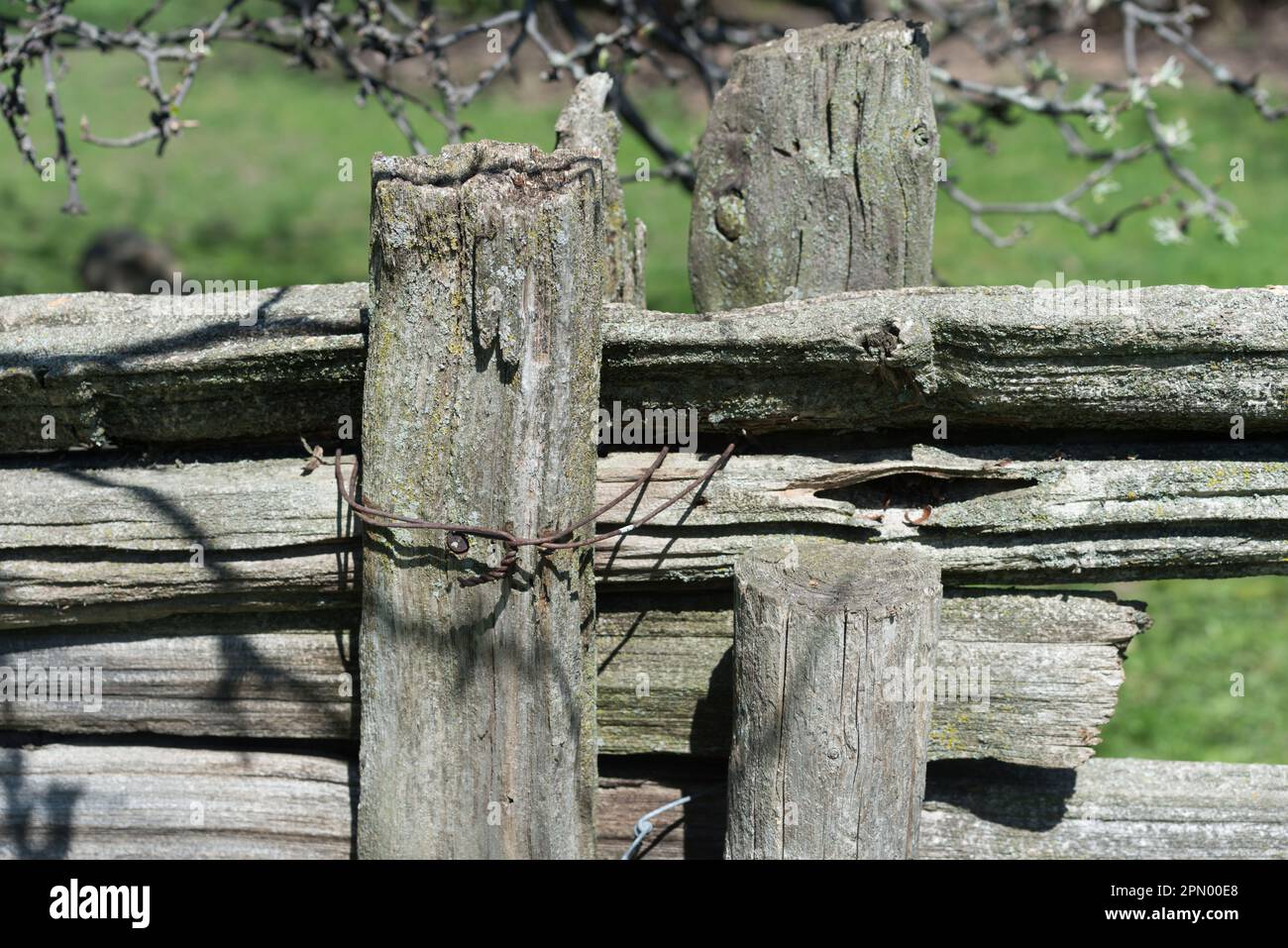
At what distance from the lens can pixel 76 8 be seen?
1492 cm

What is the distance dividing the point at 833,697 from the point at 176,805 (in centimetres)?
155

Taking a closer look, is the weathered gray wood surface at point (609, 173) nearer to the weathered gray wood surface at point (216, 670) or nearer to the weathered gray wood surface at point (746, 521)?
the weathered gray wood surface at point (746, 521)

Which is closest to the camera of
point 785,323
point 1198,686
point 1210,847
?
point 785,323

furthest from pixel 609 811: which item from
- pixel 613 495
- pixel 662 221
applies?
pixel 662 221

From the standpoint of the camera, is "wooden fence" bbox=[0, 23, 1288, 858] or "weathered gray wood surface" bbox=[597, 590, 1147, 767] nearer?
"wooden fence" bbox=[0, 23, 1288, 858]

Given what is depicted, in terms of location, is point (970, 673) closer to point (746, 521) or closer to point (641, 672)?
point (746, 521)

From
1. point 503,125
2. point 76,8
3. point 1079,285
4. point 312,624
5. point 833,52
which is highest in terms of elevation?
point 76,8

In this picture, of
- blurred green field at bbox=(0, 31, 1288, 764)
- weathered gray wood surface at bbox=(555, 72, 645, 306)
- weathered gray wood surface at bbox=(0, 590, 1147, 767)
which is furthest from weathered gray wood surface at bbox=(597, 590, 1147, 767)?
blurred green field at bbox=(0, 31, 1288, 764)

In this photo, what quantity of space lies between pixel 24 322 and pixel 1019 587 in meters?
2.26

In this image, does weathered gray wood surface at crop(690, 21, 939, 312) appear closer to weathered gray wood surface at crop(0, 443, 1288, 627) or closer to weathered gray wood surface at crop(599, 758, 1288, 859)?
weathered gray wood surface at crop(0, 443, 1288, 627)

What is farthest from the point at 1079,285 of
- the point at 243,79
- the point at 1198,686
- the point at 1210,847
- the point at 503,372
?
the point at 243,79

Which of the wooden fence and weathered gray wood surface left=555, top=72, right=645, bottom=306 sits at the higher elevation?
weathered gray wood surface left=555, top=72, right=645, bottom=306

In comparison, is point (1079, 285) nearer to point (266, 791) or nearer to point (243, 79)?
point (266, 791)

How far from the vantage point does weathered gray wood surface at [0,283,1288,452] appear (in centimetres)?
225
